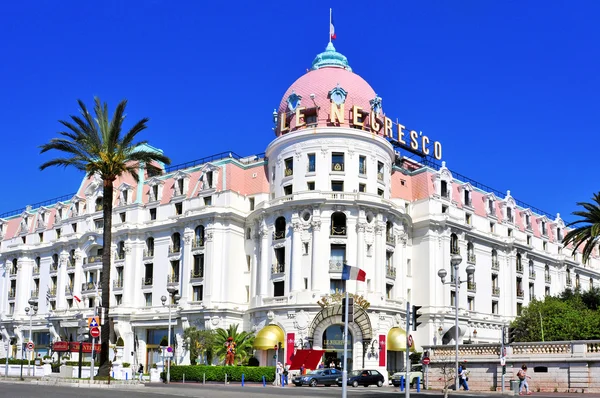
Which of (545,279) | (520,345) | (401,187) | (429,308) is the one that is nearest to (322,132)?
(401,187)

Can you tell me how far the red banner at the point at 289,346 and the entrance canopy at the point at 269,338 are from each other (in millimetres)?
616

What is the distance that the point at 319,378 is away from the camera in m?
54.0

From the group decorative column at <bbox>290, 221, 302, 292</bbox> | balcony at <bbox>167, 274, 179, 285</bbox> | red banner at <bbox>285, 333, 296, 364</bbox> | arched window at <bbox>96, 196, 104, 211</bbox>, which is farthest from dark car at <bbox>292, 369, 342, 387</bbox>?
arched window at <bbox>96, 196, 104, 211</bbox>

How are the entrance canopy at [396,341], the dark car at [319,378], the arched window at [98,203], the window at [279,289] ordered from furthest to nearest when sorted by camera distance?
1. the arched window at [98,203]
2. the window at [279,289]
3. the entrance canopy at [396,341]
4. the dark car at [319,378]

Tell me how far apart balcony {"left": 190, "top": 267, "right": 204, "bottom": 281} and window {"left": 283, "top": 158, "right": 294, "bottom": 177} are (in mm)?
12220

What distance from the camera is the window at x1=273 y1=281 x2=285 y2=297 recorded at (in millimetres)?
68688

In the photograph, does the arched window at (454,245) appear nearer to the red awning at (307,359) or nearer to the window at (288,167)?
the window at (288,167)

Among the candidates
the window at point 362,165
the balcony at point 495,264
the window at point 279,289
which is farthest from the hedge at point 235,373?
the balcony at point 495,264

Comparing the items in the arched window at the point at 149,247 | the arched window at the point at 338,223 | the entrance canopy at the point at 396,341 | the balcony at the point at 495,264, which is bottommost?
the entrance canopy at the point at 396,341

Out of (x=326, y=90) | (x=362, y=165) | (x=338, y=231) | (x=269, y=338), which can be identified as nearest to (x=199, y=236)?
(x=269, y=338)

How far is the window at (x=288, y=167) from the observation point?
231 ft

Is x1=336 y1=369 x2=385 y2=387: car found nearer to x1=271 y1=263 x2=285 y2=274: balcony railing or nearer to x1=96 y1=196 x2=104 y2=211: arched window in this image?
x1=271 y1=263 x2=285 y2=274: balcony railing

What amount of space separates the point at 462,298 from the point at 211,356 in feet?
83.4

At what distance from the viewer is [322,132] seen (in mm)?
68000
